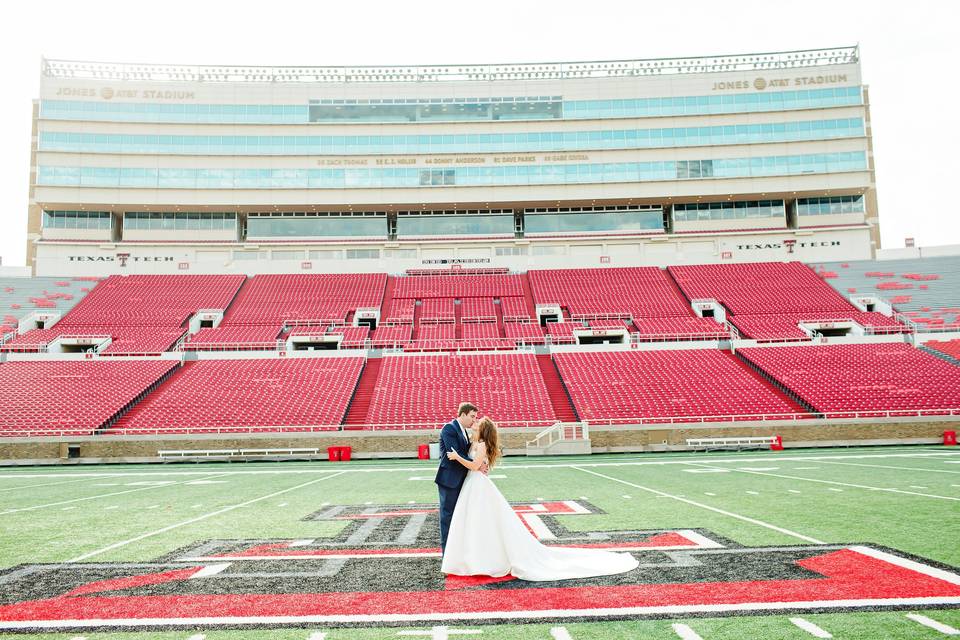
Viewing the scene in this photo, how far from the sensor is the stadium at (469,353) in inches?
219

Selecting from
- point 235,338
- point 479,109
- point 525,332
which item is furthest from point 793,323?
point 235,338

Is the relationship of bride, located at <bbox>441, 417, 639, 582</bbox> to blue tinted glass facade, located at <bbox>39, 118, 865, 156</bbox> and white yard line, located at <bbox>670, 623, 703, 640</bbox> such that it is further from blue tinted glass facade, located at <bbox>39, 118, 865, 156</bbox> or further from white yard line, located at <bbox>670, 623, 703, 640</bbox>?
blue tinted glass facade, located at <bbox>39, 118, 865, 156</bbox>

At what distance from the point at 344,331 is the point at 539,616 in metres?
34.6

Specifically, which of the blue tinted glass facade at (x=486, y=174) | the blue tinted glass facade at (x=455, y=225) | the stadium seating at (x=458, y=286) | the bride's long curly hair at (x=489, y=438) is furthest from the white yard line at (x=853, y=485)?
the blue tinted glass facade at (x=455, y=225)

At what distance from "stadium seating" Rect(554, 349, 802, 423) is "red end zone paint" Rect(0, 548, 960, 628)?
22049 millimetres

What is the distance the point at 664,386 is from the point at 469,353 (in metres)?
11.2

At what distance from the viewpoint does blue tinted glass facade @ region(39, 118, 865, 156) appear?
4725 cm

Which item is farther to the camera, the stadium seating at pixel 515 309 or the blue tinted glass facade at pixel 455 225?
the blue tinted glass facade at pixel 455 225

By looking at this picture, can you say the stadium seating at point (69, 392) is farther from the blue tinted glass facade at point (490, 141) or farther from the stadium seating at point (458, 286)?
the blue tinted glass facade at point (490, 141)

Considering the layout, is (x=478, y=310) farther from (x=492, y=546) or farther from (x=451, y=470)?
(x=492, y=546)

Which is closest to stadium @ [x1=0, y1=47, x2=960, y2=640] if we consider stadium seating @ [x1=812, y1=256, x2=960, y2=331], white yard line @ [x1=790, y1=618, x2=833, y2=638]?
white yard line @ [x1=790, y1=618, x2=833, y2=638]

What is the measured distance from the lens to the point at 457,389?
3058cm

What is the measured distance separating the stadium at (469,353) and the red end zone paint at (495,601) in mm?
41

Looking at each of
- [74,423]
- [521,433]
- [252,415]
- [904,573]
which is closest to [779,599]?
[904,573]
